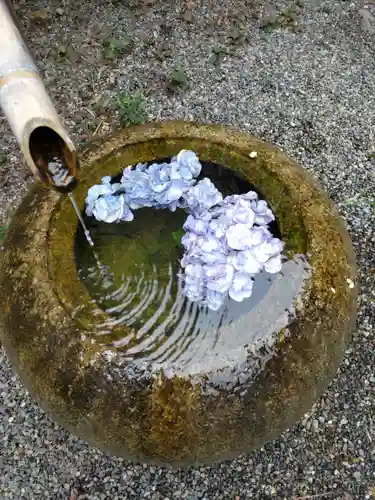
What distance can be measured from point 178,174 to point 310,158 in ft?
5.35

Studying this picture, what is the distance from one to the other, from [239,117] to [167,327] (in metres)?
2.10

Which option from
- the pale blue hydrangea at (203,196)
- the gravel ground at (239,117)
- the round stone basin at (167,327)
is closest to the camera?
the round stone basin at (167,327)

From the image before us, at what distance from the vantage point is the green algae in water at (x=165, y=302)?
5.69ft

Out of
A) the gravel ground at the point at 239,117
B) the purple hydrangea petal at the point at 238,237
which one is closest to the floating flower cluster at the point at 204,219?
the purple hydrangea petal at the point at 238,237

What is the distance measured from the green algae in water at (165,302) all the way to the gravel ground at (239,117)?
3.28ft

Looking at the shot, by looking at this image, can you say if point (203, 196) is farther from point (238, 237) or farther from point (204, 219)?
point (238, 237)

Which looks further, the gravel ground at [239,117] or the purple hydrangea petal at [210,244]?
the gravel ground at [239,117]

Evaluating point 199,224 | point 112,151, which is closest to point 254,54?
point 112,151

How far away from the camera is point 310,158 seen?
3406 millimetres

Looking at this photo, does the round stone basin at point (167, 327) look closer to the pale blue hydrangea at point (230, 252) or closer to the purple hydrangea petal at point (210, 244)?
the pale blue hydrangea at point (230, 252)

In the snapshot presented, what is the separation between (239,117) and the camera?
357cm

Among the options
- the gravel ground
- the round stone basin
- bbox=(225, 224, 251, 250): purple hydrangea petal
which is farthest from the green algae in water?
the gravel ground

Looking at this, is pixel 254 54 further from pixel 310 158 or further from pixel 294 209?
pixel 294 209

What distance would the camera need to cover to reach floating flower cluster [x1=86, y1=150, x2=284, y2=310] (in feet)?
5.88
